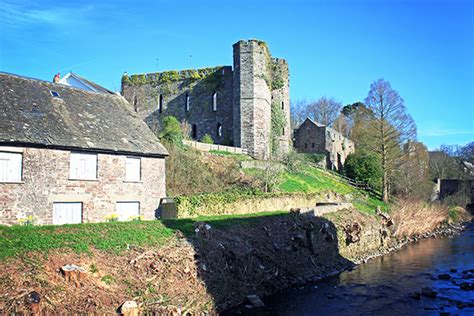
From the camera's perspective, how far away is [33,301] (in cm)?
895

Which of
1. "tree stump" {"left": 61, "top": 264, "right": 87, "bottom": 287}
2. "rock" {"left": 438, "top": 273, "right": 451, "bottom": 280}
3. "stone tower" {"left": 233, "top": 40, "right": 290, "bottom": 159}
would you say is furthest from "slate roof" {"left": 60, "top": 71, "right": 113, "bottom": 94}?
"rock" {"left": 438, "top": 273, "right": 451, "bottom": 280}

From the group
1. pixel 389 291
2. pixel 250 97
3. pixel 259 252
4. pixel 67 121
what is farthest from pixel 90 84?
pixel 389 291

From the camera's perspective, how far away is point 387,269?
753 inches

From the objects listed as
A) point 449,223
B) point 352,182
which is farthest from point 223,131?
point 449,223

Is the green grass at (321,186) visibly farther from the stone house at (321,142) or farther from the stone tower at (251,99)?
the stone house at (321,142)

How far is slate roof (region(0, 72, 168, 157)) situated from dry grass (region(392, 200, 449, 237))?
17.5 metres

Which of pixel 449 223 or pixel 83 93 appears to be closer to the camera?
pixel 83 93

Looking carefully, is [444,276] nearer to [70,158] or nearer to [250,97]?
[70,158]

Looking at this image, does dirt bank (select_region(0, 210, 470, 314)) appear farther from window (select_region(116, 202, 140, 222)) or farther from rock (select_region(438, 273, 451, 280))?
window (select_region(116, 202, 140, 222))

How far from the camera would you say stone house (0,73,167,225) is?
15.8 meters

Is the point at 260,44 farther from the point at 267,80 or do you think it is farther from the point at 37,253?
the point at 37,253

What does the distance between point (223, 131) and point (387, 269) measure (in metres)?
22.7

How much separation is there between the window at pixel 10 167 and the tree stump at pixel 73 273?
278 inches

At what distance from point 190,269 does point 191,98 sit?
29.8 m
